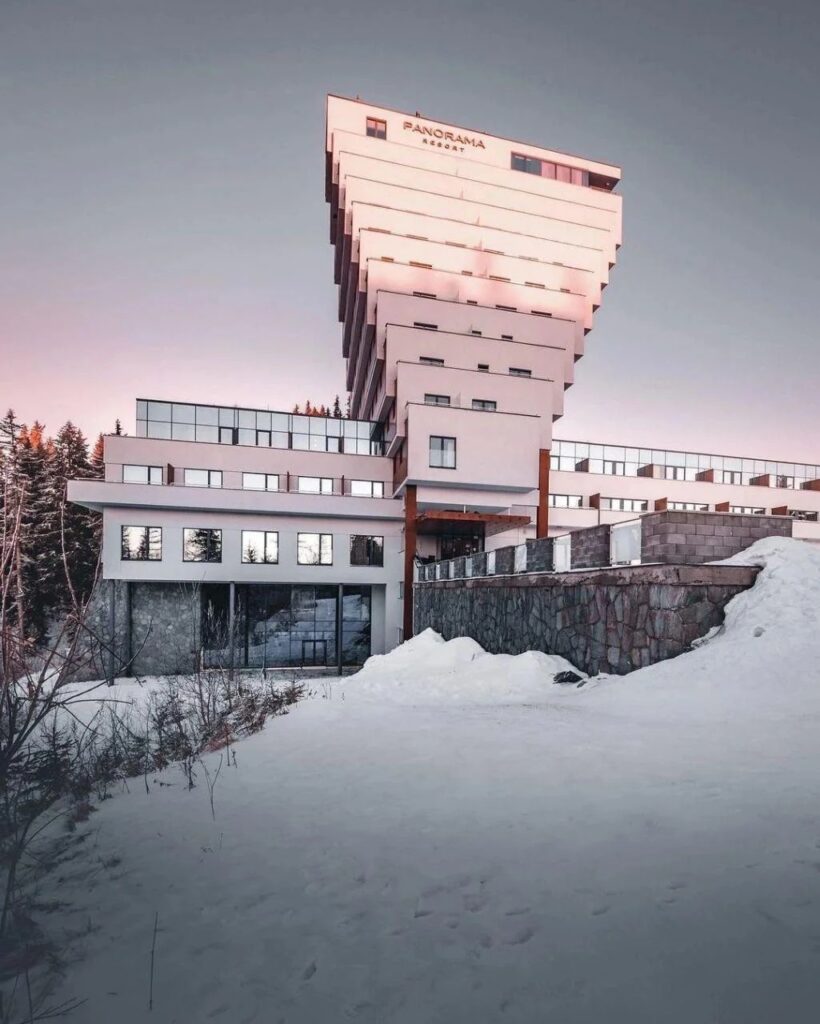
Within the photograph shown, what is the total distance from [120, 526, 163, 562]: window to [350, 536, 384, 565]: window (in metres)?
9.52

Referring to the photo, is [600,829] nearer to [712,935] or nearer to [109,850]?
[712,935]

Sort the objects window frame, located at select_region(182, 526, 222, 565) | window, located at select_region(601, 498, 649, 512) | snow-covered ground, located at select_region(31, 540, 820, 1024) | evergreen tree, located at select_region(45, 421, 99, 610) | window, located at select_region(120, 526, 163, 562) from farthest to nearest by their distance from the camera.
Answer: evergreen tree, located at select_region(45, 421, 99, 610), window, located at select_region(601, 498, 649, 512), window frame, located at select_region(182, 526, 222, 565), window, located at select_region(120, 526, 163, 562), snow-covered ground, located at select_region(31, 540, 820, 1024)

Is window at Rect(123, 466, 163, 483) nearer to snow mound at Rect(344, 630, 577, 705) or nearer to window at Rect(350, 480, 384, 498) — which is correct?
window at Rect(350, 480, 384, 498)

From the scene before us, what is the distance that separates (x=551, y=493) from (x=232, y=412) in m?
19.1

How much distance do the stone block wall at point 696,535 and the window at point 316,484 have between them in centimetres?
2130

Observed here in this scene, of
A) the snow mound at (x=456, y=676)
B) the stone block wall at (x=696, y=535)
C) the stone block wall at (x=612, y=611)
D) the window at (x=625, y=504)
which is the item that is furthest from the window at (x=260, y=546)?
the stone block wall at (x=696, y=535)

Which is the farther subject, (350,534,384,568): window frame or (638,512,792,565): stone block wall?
(350,534,384,568): window frame

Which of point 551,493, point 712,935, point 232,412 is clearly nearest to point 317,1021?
point 712,935

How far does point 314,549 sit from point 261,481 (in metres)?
4.75

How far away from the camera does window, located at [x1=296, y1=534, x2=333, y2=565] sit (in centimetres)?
2775

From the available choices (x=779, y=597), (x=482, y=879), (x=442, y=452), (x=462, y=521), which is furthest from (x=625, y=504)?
(x=482, y=879)

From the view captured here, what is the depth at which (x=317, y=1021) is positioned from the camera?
2.54 meters

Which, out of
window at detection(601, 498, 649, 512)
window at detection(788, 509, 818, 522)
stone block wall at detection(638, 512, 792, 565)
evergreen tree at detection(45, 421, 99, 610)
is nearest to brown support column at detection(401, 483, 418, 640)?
window at detection(601, 498, 649, 512)

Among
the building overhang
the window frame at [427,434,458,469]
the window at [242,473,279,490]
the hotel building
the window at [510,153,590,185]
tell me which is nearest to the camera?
the building overhang
